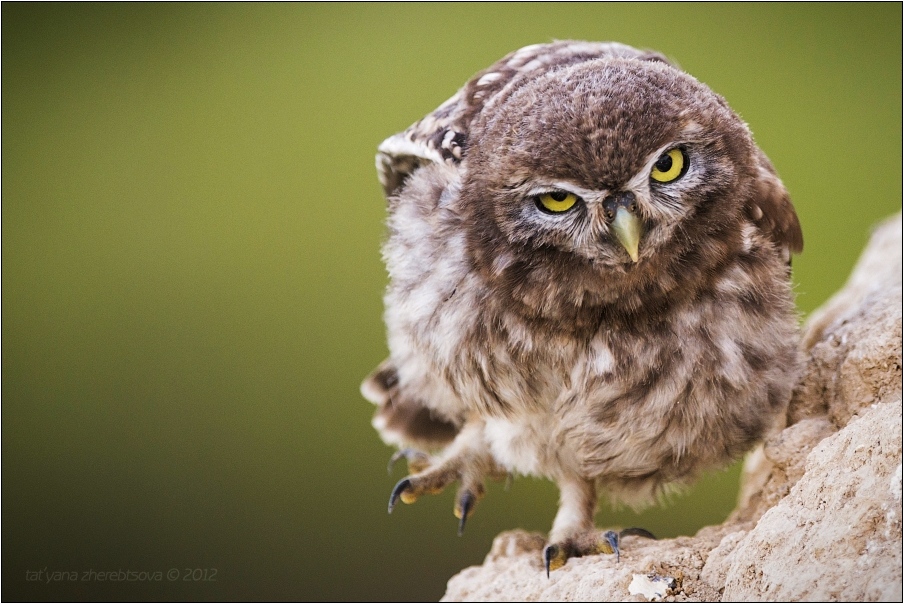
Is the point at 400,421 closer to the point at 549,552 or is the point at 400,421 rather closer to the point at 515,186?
the point at 549,552

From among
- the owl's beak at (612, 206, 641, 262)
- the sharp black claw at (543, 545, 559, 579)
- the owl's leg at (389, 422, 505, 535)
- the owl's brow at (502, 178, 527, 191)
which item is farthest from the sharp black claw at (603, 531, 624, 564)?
the owl's brow at (502, 178, 527, 191)

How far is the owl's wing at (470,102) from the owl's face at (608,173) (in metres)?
0.07

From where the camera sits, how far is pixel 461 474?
199cm

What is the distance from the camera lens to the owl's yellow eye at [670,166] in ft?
4.31

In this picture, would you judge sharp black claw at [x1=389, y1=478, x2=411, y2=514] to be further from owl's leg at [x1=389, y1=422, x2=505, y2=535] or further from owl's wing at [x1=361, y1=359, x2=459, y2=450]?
owl's wing at [x1=361, y1=359, x2=459, y2=450]

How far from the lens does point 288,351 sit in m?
3.20

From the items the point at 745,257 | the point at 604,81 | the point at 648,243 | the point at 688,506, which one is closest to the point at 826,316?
the point at 745,257

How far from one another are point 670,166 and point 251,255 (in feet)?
6.98

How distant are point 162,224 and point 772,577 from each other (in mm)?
2483

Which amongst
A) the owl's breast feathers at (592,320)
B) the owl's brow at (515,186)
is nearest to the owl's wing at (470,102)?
the owl's breast feathers at (592,320)

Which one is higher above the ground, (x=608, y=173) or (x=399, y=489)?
(x=608, y=173)

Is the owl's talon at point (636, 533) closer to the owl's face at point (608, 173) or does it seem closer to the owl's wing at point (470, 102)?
the owl's face at point (608, 173)

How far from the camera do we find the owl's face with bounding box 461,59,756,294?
1.27 m

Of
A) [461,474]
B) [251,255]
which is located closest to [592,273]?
[461,474]
